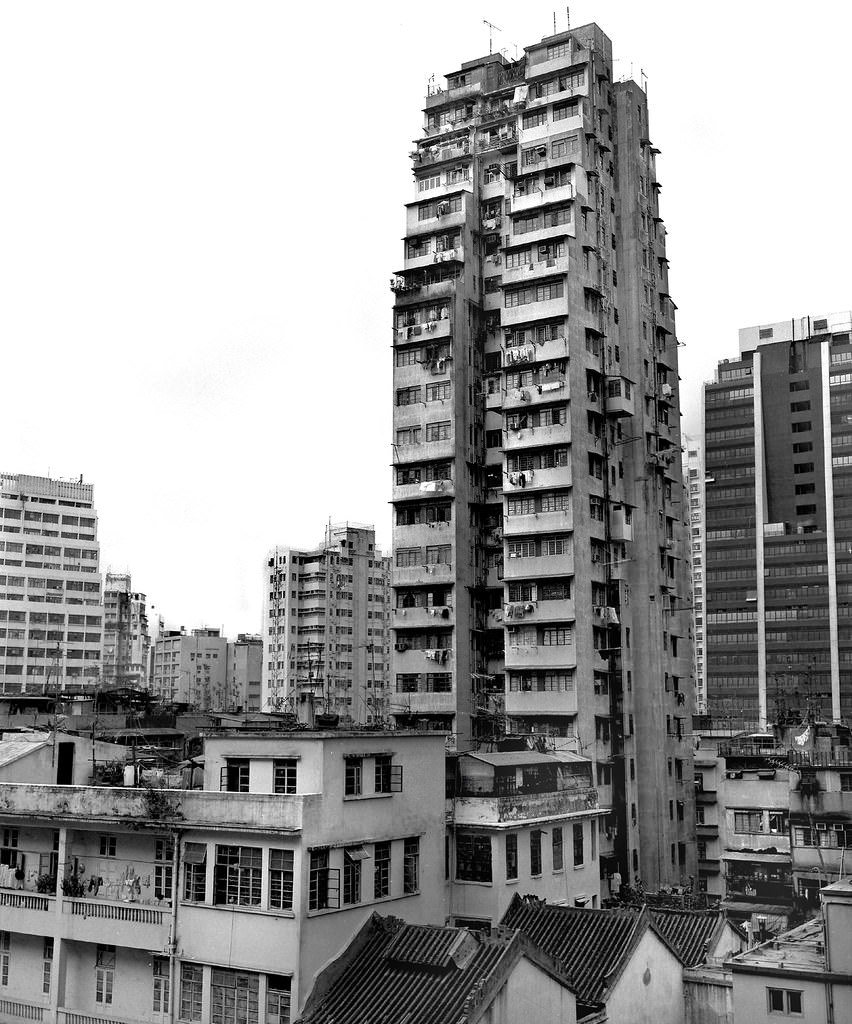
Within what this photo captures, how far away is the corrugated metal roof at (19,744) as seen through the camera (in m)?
41.4

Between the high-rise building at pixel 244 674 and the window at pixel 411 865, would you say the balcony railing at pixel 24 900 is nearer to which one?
the window at pixel 411 865

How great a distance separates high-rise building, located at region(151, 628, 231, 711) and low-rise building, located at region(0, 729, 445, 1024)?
149673 millimetres

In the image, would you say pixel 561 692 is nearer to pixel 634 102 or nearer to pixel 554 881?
pixel 554 881

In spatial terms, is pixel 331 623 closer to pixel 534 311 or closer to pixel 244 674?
pixel 244 674

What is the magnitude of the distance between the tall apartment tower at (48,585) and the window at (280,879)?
344 feet

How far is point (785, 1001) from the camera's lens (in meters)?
32.0

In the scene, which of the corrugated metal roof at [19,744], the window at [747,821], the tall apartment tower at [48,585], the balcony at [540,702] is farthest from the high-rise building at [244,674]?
the corrugated metal roof at [19,744]

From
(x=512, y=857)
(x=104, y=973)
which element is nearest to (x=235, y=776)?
(x=104, y=973)

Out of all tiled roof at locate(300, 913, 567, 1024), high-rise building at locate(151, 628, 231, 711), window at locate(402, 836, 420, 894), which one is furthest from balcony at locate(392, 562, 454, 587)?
high-rise building at locate(151, 628, 231, 711)

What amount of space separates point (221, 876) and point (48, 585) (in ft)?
361

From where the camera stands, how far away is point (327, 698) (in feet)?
458

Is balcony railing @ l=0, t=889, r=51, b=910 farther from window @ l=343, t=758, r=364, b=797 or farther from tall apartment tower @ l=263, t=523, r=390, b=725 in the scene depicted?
tall apartment tower @ l=263, t=523, r=390, b=725

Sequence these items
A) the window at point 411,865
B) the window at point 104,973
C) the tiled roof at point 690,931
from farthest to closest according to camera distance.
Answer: the tiled roof at point 690,931, the window at point 411,865, the window at point 104,973

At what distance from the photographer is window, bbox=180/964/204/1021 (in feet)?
110
